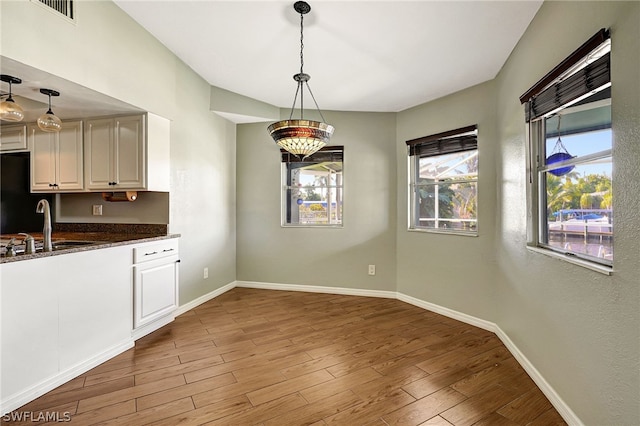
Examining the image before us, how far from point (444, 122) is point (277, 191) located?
2377mm

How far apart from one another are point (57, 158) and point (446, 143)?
4.19m

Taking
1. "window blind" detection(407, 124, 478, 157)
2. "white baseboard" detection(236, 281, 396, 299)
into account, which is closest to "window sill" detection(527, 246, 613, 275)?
"window blind" detection(407, 124, 478, 157)

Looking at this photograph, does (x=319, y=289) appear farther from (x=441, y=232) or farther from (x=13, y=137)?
(x=13, y=137)

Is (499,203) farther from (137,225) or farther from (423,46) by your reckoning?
(137,225)

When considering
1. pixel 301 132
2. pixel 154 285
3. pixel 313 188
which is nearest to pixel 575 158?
pixel 301 132

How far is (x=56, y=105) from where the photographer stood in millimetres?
2725

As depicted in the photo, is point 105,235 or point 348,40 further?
point 105,235

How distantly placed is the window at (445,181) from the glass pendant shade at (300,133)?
6.41 feet

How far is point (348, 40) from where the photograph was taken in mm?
2637

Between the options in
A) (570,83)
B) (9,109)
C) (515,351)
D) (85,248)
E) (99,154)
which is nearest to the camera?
(570,83)

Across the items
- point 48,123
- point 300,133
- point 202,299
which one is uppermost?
point 48,123

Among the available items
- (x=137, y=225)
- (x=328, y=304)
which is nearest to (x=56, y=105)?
(x=137, y=225)
